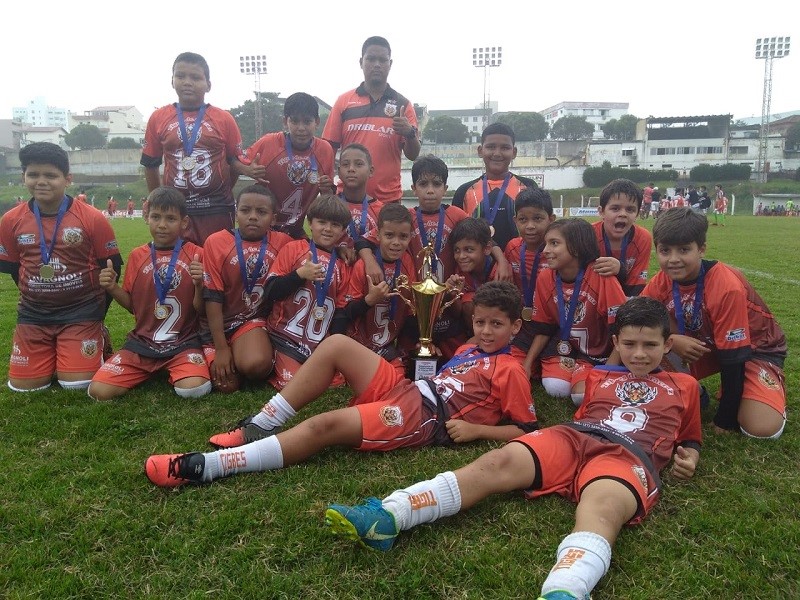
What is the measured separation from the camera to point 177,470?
2.64m

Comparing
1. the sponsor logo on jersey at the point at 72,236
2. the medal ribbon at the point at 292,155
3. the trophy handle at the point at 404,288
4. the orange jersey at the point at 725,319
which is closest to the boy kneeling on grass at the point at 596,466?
the orange jersey at the point at 725,319

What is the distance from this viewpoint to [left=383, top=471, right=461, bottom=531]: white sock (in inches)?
89.6

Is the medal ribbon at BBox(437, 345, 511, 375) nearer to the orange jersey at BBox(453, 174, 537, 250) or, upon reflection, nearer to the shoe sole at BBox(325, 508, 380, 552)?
the shoe sole at BBox(325, 508, 380, 552)

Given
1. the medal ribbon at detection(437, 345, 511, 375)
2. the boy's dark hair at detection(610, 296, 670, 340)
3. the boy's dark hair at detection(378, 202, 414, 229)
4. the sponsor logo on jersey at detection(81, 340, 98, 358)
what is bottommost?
the sponsor logo on jersey at detection(81, 340, 98, 358)

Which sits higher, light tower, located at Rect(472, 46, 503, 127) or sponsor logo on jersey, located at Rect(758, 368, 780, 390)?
light tower, located at Rect(472, 46, 503, 127)

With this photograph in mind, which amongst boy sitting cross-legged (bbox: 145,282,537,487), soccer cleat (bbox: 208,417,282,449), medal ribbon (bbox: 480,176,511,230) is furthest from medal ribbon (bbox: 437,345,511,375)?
medal ribbon (bbox: 480,176,511,230)

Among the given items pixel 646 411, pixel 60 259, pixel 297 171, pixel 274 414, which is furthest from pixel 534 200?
pixel 60 259

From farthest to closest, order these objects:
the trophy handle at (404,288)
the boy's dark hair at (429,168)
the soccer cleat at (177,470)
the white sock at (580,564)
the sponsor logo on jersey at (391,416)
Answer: the boy's dark hair at (429,168)
the trophy handle at (404,288)
the sponsor logo on jersey at (391,416)
the soccer cleat at (177,470)
the white sock at (580,564)

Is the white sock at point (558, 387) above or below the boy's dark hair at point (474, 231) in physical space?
below

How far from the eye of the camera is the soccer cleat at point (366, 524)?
213 cm

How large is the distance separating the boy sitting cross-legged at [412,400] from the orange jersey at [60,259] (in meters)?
2.31

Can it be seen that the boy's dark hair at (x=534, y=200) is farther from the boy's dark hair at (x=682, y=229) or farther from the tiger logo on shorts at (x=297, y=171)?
the tiger logo on shorts at (x=297, y=171)

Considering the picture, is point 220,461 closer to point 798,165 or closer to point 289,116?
point 289,116

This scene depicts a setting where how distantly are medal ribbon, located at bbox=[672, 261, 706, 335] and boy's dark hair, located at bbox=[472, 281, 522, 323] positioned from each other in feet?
3.45
